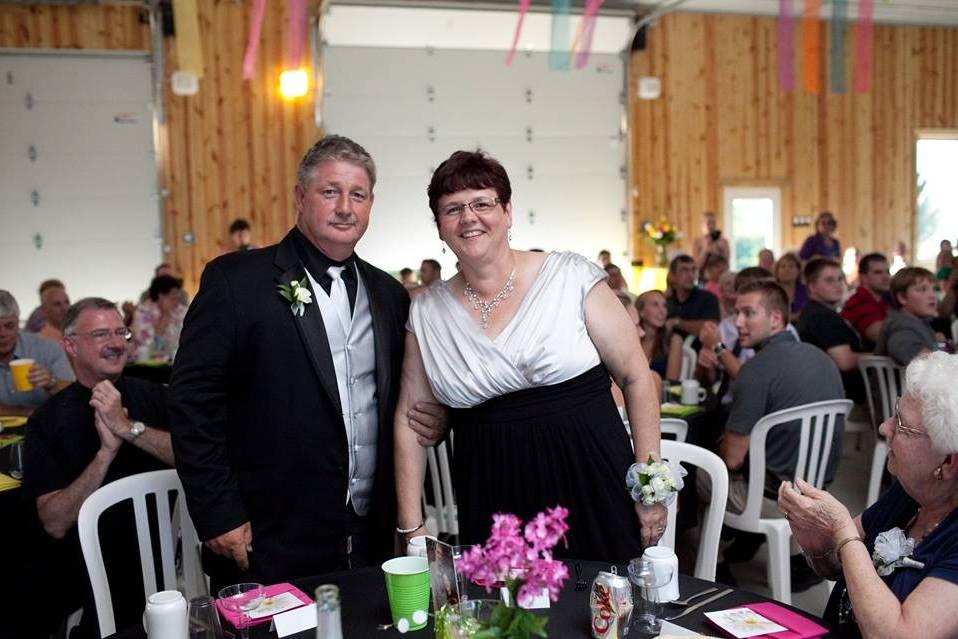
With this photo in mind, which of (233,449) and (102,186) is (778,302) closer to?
(233,449)

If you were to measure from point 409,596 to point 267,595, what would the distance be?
0.38 metres

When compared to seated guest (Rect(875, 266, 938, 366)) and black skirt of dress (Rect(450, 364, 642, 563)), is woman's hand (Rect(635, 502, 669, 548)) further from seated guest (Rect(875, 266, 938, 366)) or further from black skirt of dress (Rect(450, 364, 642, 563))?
seated guest (Rect(875, 266, 938, 366))

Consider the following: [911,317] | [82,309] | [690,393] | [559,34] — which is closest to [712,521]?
[690,393]

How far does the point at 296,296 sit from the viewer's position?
2.38 meters

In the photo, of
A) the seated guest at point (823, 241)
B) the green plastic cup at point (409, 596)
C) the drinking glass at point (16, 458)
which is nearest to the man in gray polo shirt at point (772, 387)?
the green plastic cup at point (409, 596)

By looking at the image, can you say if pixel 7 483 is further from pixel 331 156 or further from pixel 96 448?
pixel 331 156

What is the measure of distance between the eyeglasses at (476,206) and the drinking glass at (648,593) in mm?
927

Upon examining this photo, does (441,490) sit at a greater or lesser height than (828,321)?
lesser

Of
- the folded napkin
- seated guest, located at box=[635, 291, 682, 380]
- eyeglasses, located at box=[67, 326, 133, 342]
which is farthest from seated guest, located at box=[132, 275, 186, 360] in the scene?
eyeglasses, located at box=[67, 326, 133, 342]

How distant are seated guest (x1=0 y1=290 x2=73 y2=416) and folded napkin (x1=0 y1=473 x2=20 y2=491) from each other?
Result: 1.21m

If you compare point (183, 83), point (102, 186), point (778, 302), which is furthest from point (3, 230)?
point (778, 302)

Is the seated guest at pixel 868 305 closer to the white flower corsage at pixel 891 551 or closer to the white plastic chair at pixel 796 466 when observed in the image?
the white plastic chair at pixel 796 466

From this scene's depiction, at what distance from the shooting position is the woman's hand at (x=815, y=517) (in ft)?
6.18

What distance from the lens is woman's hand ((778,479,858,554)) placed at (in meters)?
1.88
